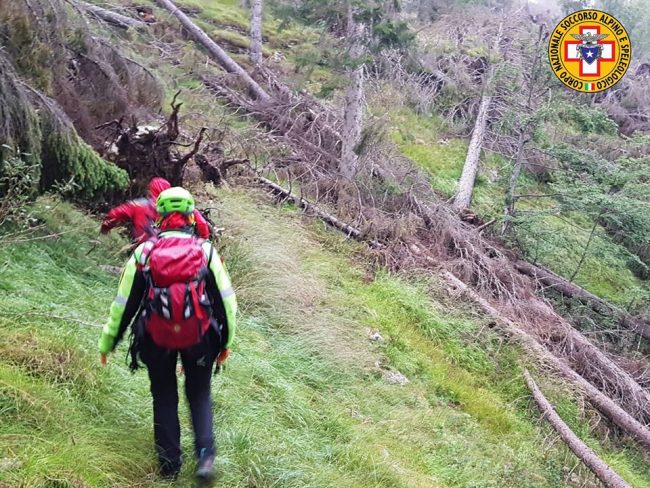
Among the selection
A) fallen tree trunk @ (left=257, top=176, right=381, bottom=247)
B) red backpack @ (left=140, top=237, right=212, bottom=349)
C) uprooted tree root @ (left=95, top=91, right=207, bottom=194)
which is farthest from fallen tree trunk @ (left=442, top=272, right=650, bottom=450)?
red backpack @ (left=140, top=237, right=212, bottom=349)

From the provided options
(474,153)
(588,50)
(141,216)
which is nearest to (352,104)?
(474,153)

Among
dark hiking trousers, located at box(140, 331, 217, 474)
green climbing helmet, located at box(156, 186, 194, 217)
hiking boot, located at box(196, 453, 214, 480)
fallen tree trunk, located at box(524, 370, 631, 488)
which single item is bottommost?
fallen tree trunk, located at box(524, 370, 631, 488)

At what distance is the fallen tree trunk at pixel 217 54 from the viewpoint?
47.8ft

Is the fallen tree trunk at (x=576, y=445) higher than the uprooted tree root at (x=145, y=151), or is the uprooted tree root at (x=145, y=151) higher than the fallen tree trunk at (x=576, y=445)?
the uprooted tree root at (x=145, y=151)

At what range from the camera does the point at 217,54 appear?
15.9 m

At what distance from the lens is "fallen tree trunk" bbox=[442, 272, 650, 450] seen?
7.77 metres

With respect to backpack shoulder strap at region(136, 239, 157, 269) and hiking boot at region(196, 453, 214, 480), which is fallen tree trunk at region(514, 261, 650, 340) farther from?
backpack shoulder strap at region(136, 239, 157, 269)

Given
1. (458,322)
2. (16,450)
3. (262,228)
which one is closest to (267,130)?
(262,228)

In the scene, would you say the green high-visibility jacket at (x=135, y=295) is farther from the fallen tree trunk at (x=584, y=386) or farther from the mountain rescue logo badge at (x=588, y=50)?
the mountain rescue logo badge at (x=588, y=50)

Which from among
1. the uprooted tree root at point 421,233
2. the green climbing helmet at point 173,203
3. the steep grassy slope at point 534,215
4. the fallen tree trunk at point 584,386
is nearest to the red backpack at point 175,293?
the green climbing helmet at point 173,203

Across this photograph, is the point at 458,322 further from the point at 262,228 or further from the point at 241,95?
the point at 241,95

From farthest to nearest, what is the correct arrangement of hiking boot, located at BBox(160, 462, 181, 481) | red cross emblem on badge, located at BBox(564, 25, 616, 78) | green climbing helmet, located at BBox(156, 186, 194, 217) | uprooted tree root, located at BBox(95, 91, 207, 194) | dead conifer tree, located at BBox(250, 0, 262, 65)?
dead conifer tree, located at BBox(250, 0, 262, 65)
red cross emblem on badge, located at BBox(564, 25, 616, 78)
uprooted tree root, located at BBox(95, 91, 207, 194)
hiking boot, located at BBox(160, 462, 181, 481)
green climbing helmet, located at BBox(156, 186, 194, 217)

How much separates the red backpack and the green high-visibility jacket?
60mm

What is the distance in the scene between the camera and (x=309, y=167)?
11.7 metres
